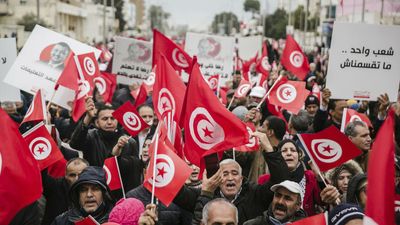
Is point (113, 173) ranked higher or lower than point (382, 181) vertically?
lower

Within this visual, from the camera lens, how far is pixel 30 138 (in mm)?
6871

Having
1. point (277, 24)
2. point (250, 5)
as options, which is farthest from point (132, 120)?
point (250, 5)

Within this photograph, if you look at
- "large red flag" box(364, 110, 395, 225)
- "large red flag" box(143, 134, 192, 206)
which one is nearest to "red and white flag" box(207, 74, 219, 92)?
"large red flag" box(143, 134, 192, 206)

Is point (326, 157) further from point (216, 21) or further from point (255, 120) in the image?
point (216, 21)

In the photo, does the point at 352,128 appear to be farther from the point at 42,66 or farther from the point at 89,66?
the point at 42,66

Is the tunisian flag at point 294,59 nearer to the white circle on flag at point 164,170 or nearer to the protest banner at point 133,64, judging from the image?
the protest banner at point 133,64

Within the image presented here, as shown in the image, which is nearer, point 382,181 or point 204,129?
point 382,181

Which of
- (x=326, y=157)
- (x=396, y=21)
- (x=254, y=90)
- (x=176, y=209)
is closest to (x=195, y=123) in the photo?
(x=176, y=209)

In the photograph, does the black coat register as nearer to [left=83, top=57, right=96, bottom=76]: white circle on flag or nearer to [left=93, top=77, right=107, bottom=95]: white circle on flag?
[left=83, top=57, right=96, bottom=76]: white circle on flag

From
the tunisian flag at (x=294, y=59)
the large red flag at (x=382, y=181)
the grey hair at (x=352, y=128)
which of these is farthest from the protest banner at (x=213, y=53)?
the large red flag at (x=382, y=181)

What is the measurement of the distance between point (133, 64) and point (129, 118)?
5.51 meters

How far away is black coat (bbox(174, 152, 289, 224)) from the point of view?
5.84 meters

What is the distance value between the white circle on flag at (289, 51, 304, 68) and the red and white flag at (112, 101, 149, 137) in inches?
289

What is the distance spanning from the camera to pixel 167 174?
17.6ft
